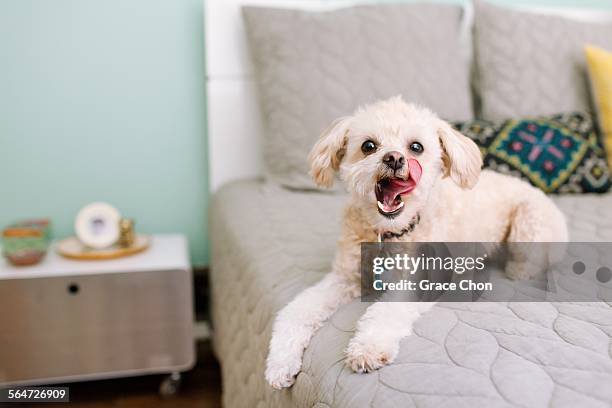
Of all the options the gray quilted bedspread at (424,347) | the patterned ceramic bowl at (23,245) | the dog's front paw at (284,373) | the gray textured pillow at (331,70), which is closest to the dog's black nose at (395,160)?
the gray quilted bedspread at (424,347)

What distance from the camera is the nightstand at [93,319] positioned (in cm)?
153

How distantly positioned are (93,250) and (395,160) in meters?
1.15

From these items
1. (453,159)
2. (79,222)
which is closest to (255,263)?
(453,159)

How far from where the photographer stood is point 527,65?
187cm

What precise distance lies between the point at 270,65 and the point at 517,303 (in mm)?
1141

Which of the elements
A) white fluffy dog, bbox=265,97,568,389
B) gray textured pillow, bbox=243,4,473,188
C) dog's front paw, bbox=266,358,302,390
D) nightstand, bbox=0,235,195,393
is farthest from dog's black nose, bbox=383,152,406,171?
nightstand, bbox=0,235,195,393

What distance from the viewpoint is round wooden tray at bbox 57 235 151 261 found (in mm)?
1627

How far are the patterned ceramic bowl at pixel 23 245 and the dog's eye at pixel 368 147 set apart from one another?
1100 millimetres

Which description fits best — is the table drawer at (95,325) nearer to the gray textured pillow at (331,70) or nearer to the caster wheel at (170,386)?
the caster wheel at (170,386)

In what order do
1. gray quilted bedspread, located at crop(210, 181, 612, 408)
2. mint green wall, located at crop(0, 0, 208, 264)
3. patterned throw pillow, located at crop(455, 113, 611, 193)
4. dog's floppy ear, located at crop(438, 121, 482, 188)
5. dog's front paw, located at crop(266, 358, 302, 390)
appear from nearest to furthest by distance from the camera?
1. gray quilted bedspread, located at crop(210, 181, 612, 408)
2. dog's front paw, located at crop(266, 358, 302, 390)
3. dog's floppy ear, located at crop(438, 121, 482, 188)
4. patterned throw pillow, located at crop(455, 113, 611, 193)
5. mint green wall, located at crop(0, 0, 208, 264)

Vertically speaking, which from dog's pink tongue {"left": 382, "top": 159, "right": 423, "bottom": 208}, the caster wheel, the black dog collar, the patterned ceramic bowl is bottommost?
the caster wheel

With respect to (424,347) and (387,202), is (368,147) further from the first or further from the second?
(424,347)

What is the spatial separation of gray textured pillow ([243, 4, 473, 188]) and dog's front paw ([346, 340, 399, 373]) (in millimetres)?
981
